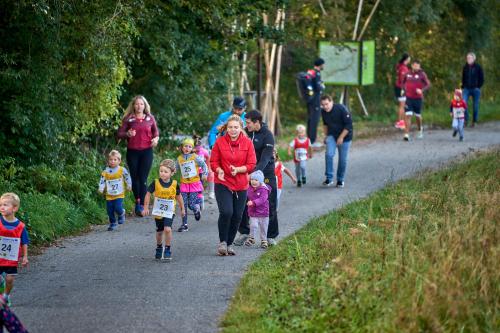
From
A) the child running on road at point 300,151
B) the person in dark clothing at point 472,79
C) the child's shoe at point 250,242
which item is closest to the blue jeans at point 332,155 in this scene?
the child running on road at point 300,151

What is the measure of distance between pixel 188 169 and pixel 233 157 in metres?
3.18

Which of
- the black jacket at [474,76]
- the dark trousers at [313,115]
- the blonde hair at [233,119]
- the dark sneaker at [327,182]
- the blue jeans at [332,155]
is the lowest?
the dark sneaker at [327,182]

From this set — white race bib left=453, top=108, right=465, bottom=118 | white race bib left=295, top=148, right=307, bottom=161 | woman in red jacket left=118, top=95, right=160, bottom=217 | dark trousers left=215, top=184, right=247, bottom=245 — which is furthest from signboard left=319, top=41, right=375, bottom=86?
dark trousers left=215, top=184, right=247, bottom=245

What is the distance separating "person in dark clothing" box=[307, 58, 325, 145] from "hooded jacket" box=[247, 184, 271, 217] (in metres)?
11.9

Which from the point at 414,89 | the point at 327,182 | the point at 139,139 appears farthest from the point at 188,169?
the point at 414,89

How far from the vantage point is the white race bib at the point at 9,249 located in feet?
34.0

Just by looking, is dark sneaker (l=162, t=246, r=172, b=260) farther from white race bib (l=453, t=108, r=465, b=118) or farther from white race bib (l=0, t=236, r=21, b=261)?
white race bib (l=453, t=108, r=465, b=118)

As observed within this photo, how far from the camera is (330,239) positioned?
12375mm

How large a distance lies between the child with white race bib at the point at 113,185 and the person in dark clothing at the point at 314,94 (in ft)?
34.2

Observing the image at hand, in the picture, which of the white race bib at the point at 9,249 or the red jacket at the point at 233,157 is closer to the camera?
the white race bib at the point at 9,249

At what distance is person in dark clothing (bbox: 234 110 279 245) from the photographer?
548 inches

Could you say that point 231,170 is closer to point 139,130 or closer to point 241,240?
point 241,240

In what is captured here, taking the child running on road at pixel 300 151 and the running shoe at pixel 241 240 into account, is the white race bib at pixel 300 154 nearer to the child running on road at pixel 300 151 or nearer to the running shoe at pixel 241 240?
the child running on road at pixel 300 151

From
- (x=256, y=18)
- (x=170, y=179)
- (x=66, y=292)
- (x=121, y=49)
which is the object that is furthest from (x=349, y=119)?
(x=66, y=292)
